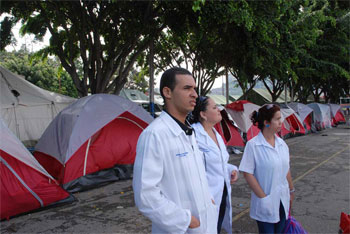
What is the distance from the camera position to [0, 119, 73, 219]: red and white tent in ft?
15.9

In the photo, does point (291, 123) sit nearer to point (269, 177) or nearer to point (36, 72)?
point (269, 177)

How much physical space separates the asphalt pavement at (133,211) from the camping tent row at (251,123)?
3.76 meters

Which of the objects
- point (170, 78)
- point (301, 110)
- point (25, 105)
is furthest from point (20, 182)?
point (301, 110)

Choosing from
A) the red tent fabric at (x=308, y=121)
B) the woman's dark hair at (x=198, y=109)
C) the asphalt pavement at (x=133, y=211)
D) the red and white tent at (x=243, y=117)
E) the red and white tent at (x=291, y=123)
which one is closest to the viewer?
the woman's dark hair at (x=198, y=109)

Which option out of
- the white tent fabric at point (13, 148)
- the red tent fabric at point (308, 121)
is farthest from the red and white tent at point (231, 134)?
the red tent fabric at point (308, 121)

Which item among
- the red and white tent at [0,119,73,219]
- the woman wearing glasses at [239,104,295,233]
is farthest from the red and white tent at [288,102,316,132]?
the woman wearing glasses at [239,104,295,233]

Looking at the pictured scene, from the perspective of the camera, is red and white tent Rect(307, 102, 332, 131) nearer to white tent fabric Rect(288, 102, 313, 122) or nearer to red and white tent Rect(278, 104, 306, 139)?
white tent fabric Rect(288, 102, 313, 122)

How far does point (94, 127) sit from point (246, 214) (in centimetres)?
370

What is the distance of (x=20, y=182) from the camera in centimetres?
505

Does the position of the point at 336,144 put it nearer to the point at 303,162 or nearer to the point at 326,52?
the point at 303,162

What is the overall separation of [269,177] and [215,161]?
1.71ft

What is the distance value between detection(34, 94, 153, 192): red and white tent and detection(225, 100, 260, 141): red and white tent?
4.84 meters

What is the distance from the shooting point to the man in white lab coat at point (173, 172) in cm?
165

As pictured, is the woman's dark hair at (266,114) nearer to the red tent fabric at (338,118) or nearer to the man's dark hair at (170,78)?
the man's dark hair at (170,78)
